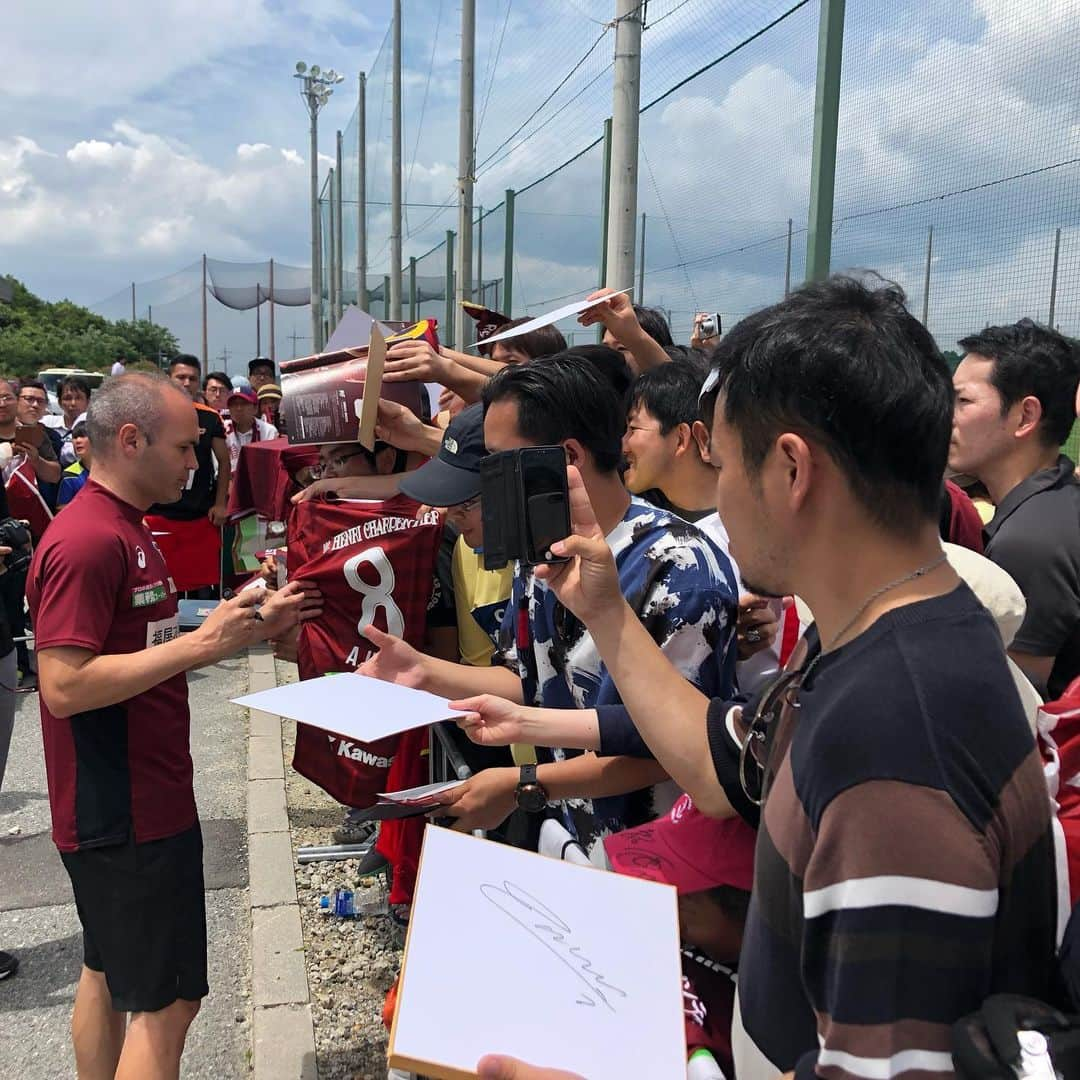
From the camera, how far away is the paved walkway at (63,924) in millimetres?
2932

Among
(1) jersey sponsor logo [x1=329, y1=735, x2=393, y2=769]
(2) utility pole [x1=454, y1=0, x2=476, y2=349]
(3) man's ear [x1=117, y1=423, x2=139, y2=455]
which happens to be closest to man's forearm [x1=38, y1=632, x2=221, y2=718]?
(3) man's ear [x1=117, y1=423, x2=139, y2=455]

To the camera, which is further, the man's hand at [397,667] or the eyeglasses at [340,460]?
the eyeglasses at [340,460]

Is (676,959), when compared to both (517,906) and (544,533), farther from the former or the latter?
(544,533)

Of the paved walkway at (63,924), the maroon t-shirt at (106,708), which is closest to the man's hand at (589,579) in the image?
the maroon t-shirt at (106,708)

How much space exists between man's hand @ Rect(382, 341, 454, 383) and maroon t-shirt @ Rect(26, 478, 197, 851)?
965 mm

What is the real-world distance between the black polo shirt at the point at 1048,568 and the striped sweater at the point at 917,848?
150cm

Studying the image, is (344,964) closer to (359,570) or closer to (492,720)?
(359,570)

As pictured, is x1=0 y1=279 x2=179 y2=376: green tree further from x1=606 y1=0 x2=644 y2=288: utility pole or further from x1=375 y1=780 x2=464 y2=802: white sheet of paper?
x1=375 y1=780 x2=464 y2=802: white sheet of paper

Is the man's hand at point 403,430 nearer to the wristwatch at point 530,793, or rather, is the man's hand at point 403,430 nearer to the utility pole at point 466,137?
the wristwatch at point 530,793

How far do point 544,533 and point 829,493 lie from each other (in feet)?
2.23

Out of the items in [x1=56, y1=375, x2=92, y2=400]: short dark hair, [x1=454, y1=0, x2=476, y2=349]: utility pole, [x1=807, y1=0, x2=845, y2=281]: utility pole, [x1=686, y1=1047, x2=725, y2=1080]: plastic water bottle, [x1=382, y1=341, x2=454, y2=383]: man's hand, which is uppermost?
[x1=454, y1=0, x2=476, y2=349]: utility pole

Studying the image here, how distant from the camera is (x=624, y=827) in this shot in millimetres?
2018

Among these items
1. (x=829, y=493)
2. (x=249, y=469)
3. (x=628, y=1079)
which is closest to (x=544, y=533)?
(x=829, y=493)

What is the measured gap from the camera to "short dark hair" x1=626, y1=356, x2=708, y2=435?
2779 mm
